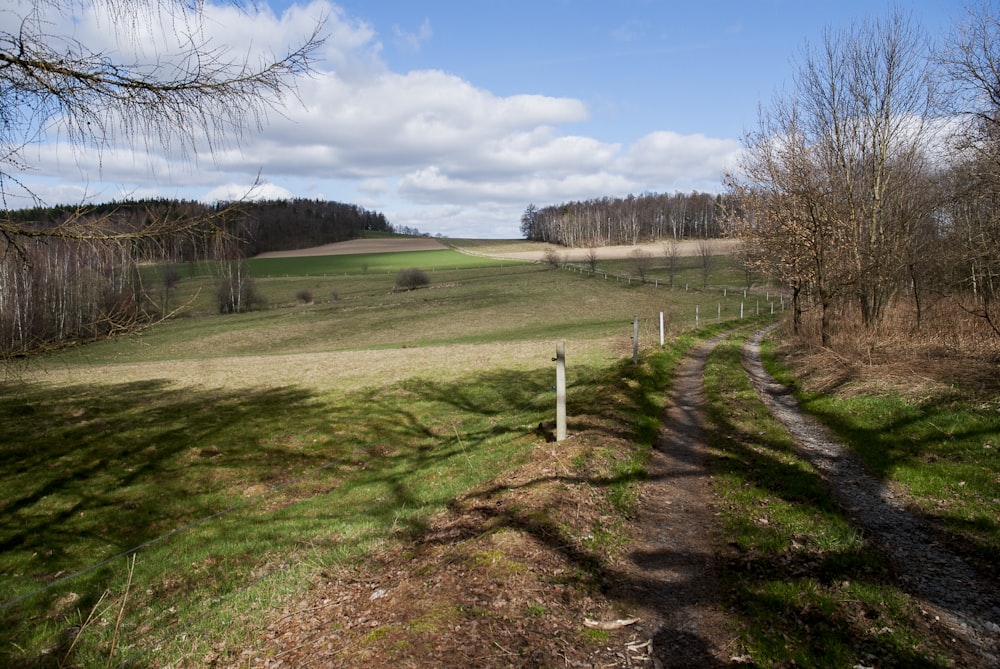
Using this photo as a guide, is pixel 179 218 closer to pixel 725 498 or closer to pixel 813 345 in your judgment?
pixel 725 498

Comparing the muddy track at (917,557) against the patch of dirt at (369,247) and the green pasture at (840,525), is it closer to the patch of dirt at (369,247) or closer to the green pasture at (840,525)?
the green pasture at (840,525)

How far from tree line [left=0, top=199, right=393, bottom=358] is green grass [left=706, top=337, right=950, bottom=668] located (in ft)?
17.2

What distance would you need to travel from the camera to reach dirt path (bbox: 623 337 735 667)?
4.04 m

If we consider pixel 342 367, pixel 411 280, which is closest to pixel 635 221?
pixel 411 280

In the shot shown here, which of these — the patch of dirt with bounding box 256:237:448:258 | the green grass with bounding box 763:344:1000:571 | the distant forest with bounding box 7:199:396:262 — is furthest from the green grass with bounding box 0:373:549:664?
the patch of dirt with bounding box 256:237:448:258

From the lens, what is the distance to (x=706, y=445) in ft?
30.0

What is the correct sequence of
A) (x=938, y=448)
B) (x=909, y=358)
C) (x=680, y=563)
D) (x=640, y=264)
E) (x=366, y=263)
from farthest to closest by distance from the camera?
(x=366, y=263) < (x=640, y=264) < (x=909, y=358) < (x=938, y=448) < (x=680, y=563)

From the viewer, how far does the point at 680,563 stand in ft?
17.4

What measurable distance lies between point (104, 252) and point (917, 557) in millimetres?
8031

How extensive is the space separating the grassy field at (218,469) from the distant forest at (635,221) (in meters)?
107

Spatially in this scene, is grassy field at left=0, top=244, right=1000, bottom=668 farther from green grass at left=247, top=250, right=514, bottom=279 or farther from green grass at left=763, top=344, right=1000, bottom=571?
green grass at left=247, top=250, right=514, bottom=279

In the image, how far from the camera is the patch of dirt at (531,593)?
156 inches

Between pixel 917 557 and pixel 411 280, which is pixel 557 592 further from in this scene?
pixel 411 280

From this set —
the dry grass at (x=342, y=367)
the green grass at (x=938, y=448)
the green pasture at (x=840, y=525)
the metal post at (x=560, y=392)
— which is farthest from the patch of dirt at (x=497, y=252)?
the metal post at (x=560, y=392)
